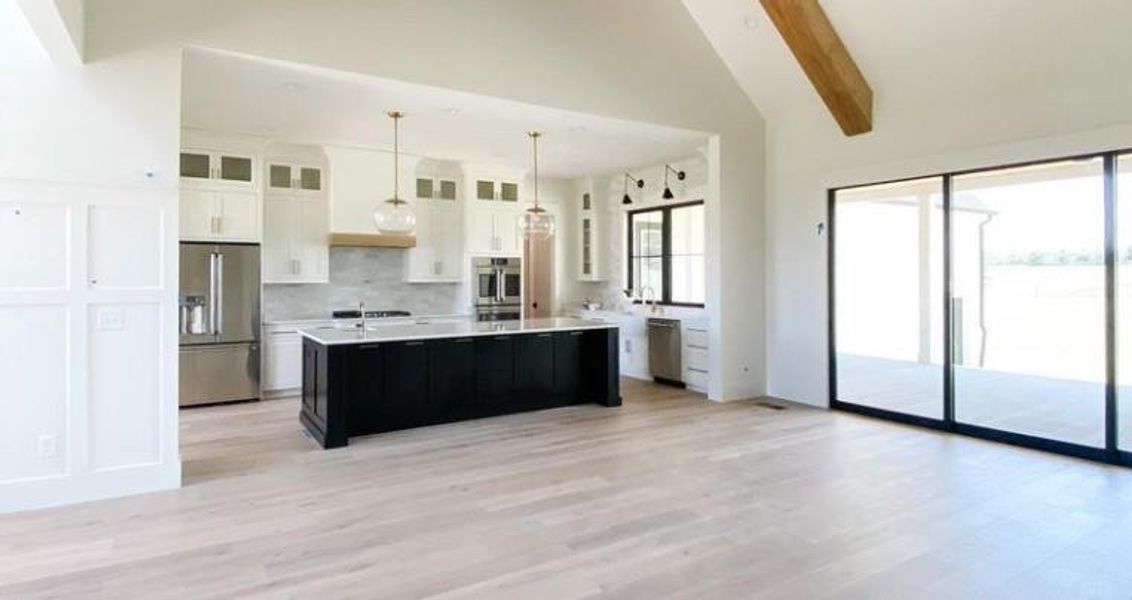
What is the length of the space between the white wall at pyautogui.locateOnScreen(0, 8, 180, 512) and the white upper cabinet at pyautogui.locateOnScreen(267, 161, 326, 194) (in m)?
3.16

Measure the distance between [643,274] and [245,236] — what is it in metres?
5.08

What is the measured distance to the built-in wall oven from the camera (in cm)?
819

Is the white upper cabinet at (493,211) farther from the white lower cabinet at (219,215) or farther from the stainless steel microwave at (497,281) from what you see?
the white lower cabinet at (219,215)

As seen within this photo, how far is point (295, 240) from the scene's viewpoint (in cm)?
712

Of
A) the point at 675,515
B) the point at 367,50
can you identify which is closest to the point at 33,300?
the point at 367,50

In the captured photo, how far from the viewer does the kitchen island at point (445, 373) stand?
504 cm

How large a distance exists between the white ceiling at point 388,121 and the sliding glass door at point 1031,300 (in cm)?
271

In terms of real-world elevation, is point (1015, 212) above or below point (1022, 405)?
above

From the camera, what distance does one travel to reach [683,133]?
6.42m

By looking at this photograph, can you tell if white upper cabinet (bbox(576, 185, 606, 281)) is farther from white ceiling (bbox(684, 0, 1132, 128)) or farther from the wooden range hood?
white ceiling (bbox(684, 0, 1132, 128))

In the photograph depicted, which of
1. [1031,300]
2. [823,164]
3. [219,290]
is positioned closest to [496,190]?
[219,290]

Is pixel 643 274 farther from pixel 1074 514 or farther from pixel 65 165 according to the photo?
pixel 65 165

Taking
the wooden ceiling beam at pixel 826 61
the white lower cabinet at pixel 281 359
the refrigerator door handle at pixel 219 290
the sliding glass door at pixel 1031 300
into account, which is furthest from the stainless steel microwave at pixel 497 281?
the sliding glass door at pixel 1031 300

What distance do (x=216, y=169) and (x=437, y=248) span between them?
2.58 metres
